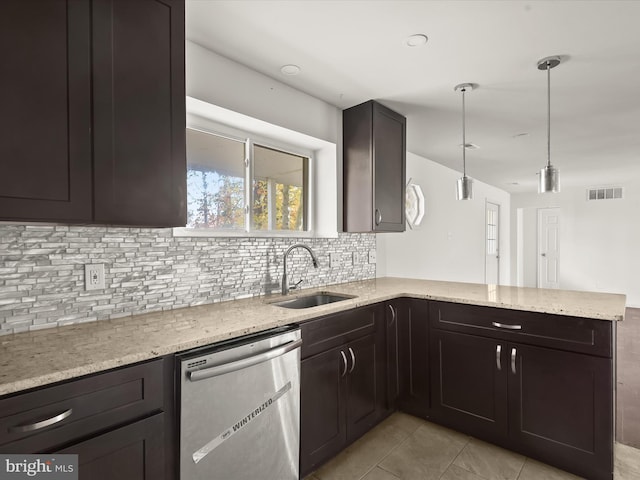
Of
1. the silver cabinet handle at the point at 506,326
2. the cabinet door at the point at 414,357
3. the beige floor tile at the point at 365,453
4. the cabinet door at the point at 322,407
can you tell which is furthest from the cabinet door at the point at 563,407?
the cabinet door at the point at 322,407

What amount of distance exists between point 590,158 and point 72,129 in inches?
228

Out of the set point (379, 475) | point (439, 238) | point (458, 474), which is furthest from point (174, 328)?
point (439, 238)

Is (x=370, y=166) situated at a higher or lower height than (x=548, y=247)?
higher

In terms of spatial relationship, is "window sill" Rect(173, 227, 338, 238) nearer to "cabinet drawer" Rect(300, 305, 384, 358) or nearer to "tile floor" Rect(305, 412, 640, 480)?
"cabinet drawer" Rect(300, 305, 384, 358)

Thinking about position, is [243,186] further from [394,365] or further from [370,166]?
[394,365]

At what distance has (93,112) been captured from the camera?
1.30 m

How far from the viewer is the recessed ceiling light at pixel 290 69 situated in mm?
2273

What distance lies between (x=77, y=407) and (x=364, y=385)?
1.58 meters

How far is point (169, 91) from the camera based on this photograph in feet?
4.97

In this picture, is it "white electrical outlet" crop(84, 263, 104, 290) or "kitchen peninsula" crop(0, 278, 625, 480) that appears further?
"white electrical outlet" crop(84, 263, 104, 290)

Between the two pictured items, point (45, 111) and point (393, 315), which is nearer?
point (45, 111)

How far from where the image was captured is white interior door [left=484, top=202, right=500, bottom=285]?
273 inches

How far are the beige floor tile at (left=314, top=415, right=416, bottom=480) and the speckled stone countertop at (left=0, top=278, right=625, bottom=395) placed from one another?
2.88 feet

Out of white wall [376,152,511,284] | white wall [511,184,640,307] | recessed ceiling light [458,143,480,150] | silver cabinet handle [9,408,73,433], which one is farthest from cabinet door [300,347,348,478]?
white wall [511,184,640,307]
